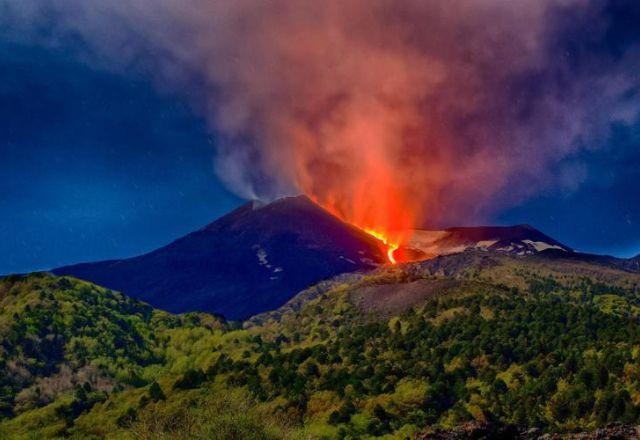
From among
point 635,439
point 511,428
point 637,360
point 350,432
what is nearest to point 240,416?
point 511,428

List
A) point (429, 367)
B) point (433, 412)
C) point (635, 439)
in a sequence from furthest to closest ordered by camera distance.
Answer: point (429, 367) → point (433, 412) → point (635, 439)

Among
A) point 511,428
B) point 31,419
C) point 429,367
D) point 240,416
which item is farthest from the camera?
point 31,419

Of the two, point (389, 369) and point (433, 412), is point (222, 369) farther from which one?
point (433, 412)

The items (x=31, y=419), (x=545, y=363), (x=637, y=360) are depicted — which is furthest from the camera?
(x=31, y=419)

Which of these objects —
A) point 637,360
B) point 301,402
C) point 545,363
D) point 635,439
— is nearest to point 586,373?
point 637,360

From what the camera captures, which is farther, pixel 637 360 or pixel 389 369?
pixel 389 369

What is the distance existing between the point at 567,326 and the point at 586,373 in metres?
64.1

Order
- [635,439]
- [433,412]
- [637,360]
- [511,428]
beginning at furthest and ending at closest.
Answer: [433,412], [637,360], [511,428], [635,439]

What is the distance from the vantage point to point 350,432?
129 metres

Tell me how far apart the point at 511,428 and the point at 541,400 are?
9195 centimetres

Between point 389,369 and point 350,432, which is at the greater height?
point 389,369

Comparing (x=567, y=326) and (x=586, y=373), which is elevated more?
(x=567, y=326)

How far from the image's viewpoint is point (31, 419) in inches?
7136

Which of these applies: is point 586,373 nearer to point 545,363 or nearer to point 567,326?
point 545,363
